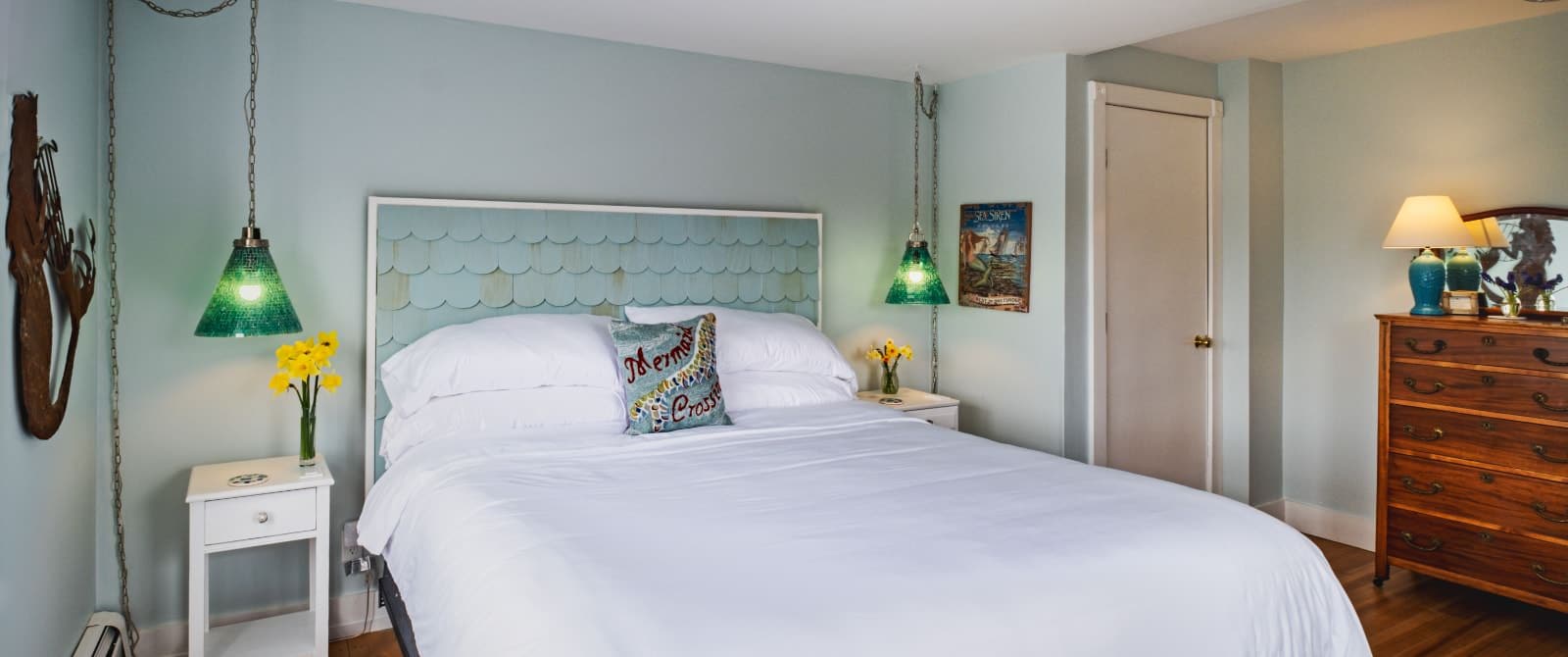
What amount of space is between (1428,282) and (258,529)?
13.5 feet

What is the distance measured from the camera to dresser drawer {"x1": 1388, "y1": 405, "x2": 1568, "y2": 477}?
3.01m

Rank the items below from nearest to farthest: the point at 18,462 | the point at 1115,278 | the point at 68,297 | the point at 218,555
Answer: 1. the point at 18,462
2. the point at 68,297
3. the point at 218,555
4. the point at 1115,278

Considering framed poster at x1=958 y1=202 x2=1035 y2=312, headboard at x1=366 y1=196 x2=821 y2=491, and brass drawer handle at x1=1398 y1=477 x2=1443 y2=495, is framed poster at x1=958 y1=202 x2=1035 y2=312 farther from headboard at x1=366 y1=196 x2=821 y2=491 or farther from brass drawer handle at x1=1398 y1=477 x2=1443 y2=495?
brass drawer handle at x1=1398 y1=477 x2=1443 y2=495

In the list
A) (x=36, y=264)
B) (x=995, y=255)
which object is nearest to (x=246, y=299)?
(x=36, y=264)

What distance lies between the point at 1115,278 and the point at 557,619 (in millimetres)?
3040

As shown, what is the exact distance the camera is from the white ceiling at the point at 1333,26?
330 cm

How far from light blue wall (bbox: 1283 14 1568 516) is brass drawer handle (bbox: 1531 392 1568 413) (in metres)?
0.85

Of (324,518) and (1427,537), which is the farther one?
(1427,537)

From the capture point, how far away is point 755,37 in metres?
3.44

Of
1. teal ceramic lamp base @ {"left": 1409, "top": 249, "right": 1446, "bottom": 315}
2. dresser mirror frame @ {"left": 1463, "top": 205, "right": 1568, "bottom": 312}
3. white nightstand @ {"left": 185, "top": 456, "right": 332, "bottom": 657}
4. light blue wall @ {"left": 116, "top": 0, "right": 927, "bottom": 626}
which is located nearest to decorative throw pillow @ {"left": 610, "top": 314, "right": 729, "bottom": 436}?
light blue wall @ {"left": 116, "top": 0, "right": 927, "bottom": 626}

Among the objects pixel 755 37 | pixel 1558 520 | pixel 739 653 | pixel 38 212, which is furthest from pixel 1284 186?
pixel 38 212

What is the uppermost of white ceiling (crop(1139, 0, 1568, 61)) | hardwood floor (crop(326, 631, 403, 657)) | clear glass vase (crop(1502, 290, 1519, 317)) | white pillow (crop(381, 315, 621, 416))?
white ceiling (crop(1139, 0, 1568, 61))

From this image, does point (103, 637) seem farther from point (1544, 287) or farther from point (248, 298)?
point (1544, 287)

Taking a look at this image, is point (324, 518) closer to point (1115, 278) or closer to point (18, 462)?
point (18, 462)
